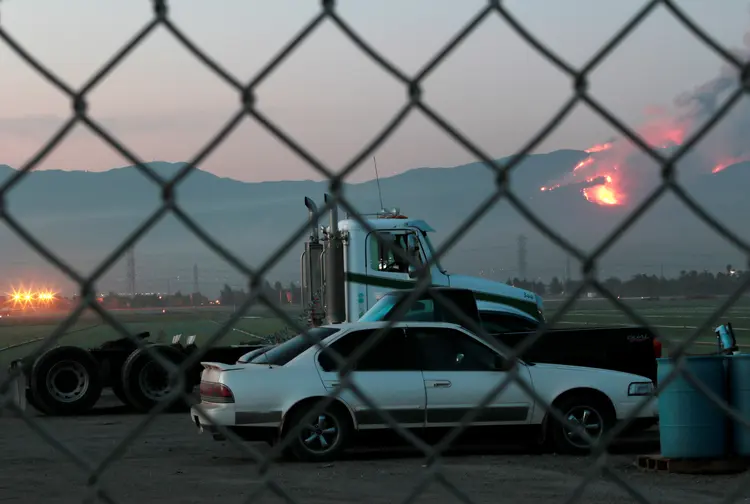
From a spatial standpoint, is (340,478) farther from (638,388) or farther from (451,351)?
(638,388)

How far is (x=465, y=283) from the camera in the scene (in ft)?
57.0

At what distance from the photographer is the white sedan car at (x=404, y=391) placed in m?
11.4

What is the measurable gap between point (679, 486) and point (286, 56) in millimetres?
8826

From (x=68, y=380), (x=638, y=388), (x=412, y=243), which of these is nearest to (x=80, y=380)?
(x=68, y=380)

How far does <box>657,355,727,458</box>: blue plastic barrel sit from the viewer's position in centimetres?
1026

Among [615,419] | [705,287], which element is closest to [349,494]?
Result: [615,419]

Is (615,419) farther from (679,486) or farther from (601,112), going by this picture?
(601,112)

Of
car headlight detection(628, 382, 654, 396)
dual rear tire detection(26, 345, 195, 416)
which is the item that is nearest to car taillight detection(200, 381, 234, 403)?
car headlight detection(628, 382, 654, 396)

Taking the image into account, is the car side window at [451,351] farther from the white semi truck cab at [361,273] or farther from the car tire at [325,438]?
the white semi truck cab at [361,273]

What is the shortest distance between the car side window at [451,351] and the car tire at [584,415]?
888 mm

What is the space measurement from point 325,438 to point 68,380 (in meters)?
7.43

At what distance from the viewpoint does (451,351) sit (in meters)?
11.9

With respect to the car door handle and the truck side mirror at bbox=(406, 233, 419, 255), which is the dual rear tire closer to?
the truck side mirror at bbox=(406, 233, 419, 255)

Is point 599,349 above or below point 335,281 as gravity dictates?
below
